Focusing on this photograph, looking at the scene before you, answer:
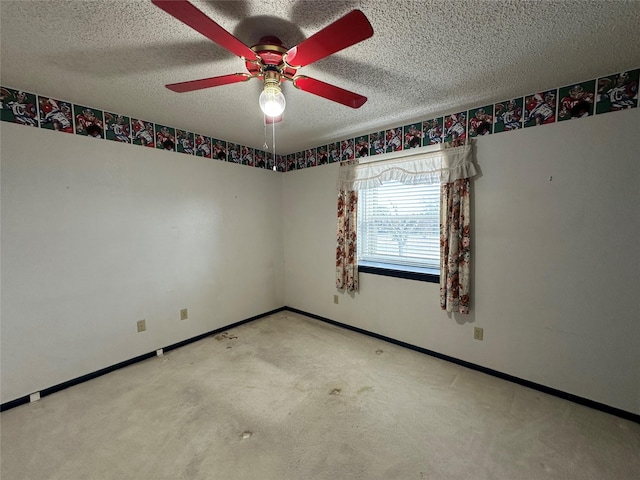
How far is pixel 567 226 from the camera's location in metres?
2.04

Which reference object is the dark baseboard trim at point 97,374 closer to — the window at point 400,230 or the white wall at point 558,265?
the window at point 400,230

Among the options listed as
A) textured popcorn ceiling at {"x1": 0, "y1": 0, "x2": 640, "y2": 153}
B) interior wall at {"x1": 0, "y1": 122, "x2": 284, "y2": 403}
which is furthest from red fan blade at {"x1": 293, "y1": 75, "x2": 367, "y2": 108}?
interior wall at {"x1": 0, "y1": 122, "x2": 284, "y2": 403}

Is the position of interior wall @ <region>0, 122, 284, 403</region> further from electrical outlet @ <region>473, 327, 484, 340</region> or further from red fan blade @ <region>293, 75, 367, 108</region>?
electrical outlet @ <region>473, 327, 484, 340</region>

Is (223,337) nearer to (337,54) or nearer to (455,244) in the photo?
(455,244)

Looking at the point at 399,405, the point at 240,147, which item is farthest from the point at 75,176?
the point at 399,405

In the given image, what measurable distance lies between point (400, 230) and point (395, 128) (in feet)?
3.51

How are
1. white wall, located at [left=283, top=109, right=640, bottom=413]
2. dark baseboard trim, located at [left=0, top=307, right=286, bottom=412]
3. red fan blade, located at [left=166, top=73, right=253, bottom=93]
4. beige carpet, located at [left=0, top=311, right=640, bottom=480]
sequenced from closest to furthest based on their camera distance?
red fan blade, located at [left=166, top=73, right=253, bottom=93], beige carpet, located at [left=0, top=311, right=640, bottom=480], white wall, located at [left=283, top=109, right=640, bottom=413], dark baseboard trim, located at [left=0, top=307, right=286, bottom=412]

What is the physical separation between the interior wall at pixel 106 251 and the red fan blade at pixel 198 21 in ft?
6.57

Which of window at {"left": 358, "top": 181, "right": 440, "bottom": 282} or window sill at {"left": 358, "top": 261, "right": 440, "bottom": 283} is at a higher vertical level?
window at {"left": 358, "top": 181, "right": 440, "bottom": 282}

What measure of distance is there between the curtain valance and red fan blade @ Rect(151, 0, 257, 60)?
197 cm

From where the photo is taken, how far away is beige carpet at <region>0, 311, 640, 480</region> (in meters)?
1.53

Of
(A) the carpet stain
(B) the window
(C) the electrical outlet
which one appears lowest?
(A) the carpet stain

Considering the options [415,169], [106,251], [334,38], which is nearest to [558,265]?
[415,169]

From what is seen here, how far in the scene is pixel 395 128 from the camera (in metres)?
2.90
